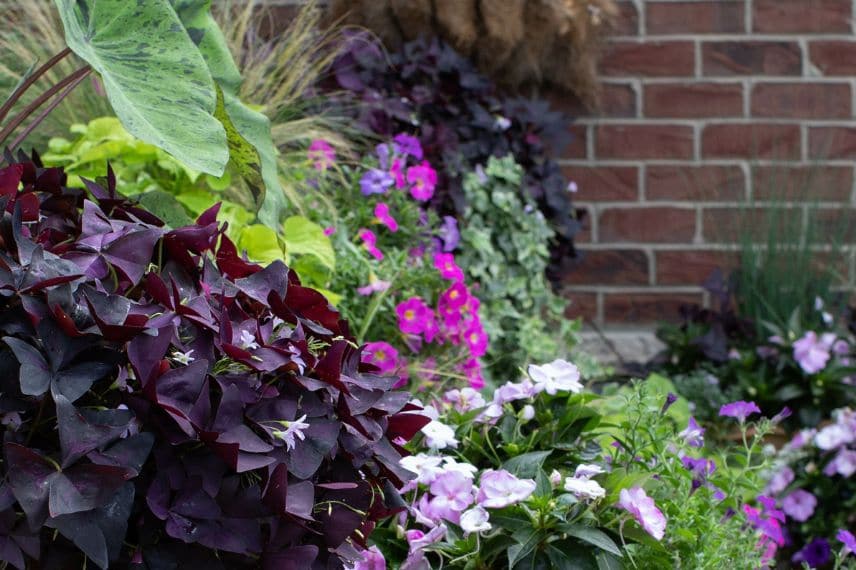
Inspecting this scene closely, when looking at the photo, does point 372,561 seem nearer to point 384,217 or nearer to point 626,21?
point 384,217

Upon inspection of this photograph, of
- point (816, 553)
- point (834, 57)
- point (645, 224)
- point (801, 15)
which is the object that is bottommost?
point (816, 553)

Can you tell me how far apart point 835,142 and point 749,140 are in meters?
0.24

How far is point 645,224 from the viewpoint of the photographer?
281 centimetres

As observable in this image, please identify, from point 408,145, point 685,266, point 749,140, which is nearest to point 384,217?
point 408,145

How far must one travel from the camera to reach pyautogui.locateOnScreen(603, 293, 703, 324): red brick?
2.84 m

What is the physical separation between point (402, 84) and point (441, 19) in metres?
0.22

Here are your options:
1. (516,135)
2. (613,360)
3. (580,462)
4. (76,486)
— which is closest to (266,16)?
(516,135)

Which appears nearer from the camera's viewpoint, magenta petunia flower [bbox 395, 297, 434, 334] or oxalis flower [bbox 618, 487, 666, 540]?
oxalis flower [bbox 618, 487, 666, 540]

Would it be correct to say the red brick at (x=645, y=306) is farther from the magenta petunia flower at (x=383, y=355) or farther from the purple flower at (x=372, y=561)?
the purple flower at (x=372, y=561)

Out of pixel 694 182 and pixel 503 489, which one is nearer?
pixel 503 489

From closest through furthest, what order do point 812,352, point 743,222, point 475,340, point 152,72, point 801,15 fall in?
point 152,72
point 475,340
point 812,352
point 743,222
point 801,15

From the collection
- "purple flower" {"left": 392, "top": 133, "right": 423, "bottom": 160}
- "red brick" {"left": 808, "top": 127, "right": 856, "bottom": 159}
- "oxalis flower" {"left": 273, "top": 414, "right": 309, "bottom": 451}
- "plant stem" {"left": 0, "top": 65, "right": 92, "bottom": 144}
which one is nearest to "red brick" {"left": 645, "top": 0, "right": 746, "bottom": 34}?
"red brick" {"left": 808, "top": 127, "right": 856, "bottom": 159}

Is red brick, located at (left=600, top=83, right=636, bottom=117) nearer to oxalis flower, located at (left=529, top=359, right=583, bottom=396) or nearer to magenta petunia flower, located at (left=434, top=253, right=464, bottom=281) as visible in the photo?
magenta petunia flower, located at (left=434, top=253, right=464, bottom=281)

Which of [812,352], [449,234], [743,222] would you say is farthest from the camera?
[743,222]
